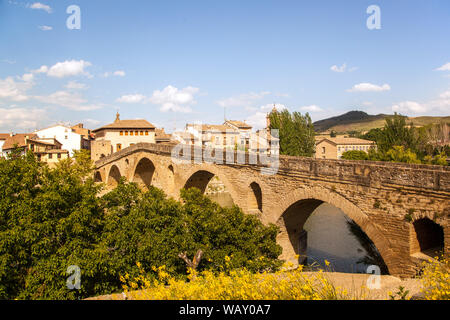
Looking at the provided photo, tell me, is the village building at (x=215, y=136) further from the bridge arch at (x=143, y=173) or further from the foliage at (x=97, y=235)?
the foliage at (x=97, y=235)

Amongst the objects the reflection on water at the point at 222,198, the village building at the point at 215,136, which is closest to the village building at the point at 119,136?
the village building at the point at 215,136

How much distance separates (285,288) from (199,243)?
6.37 meters

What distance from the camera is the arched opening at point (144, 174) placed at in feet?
112

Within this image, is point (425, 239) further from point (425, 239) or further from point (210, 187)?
point (210, 187)

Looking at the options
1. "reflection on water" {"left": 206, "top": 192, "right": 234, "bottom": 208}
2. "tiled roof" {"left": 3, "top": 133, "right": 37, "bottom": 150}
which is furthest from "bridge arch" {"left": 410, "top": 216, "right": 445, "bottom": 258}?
"tiled roof" {"left": 3, "top": 133, "right": 37, "bottom": 150}

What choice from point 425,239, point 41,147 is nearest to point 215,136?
point 41,147

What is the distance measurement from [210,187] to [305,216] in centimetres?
3324

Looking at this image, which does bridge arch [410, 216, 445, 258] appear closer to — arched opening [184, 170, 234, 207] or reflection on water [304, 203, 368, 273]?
reflection on water [304, 203, 368, 273]

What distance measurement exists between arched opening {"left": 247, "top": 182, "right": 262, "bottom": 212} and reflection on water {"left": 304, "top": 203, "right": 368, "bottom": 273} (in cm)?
412

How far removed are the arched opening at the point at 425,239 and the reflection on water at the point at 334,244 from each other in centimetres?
641

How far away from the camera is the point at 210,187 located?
48.6 m
